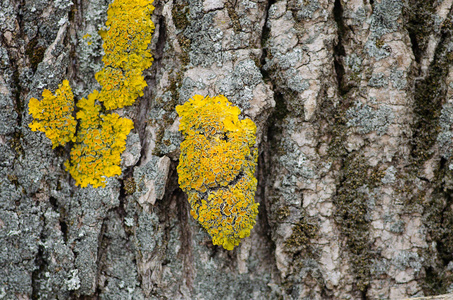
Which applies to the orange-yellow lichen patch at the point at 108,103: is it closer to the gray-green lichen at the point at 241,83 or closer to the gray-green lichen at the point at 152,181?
the gray-green lichen at the point at 152,181

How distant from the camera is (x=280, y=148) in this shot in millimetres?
2863

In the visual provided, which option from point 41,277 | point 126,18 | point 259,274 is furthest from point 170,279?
point 126,18

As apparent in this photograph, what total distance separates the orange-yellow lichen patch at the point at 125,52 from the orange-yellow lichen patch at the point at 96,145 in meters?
0.12

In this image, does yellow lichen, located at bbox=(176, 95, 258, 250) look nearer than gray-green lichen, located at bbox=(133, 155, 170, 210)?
Yes

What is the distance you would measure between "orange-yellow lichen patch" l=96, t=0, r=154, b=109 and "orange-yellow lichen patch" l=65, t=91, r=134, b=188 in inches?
4.6

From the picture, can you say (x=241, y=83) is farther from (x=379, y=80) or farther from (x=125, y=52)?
(x=379, y=80)

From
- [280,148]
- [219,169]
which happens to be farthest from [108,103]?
[280,148]

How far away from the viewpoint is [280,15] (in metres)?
2.79

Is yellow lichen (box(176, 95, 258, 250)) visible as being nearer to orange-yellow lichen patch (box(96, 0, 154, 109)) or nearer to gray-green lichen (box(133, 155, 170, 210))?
gray-green lichen (box(133, 155, 170, 210))

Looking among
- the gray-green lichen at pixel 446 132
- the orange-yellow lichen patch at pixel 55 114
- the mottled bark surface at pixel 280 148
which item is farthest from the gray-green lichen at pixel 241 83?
the gray-green lichen at pixel 446 132

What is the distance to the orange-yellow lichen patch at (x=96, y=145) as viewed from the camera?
2.79m

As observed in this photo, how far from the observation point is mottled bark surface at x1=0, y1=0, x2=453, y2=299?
2.73 meters

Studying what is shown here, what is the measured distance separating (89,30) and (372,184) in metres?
2.45

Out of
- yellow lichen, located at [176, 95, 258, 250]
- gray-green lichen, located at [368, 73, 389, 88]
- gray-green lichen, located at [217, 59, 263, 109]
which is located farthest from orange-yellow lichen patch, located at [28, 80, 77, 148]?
gray-green lichen, located at [368, 73, 389, 88]
